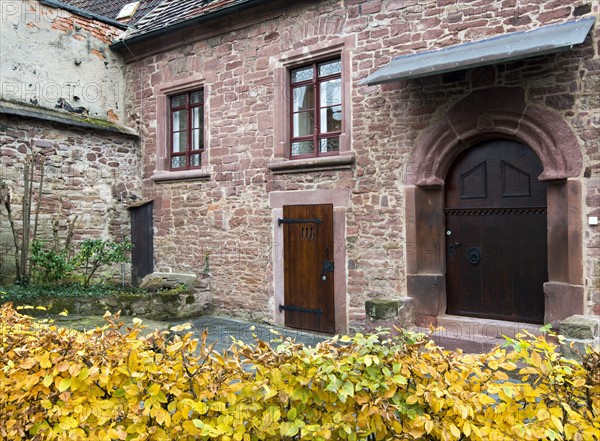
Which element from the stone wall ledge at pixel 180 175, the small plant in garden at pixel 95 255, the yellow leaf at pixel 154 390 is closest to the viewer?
the yellow leaf at pixel 154 390

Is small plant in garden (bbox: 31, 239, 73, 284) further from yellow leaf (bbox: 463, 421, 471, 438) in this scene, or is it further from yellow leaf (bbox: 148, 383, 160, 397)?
yellow leaf (bbox: 463, 421, 471, 438)

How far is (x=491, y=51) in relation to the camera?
5.59 metres

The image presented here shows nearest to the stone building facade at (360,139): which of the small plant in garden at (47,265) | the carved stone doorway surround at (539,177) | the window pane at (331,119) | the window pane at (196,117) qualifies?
the carved stone doorway surround at (539,177)

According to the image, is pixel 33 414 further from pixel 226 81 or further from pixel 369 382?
pixel 226 81

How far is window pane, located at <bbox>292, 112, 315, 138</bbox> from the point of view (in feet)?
26.3

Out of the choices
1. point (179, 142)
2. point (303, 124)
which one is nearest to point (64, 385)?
point (303, 124)

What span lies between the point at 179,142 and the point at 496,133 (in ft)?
19.9

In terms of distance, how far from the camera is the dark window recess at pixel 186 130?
31.4 feet

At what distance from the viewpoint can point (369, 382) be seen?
2.12 m

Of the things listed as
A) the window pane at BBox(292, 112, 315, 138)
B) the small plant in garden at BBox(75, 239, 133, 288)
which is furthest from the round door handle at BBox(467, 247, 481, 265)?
the small plant in garden at BBox(75, 239, 133, 288)

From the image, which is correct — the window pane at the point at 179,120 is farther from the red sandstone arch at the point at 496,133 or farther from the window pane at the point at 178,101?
the red sandstone arch at the point at 496,133

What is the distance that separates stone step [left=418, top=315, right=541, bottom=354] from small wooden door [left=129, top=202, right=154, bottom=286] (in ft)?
19.9

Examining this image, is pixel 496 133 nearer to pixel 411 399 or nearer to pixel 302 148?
pixel 302 148

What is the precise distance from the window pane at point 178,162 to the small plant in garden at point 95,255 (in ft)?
5.87
